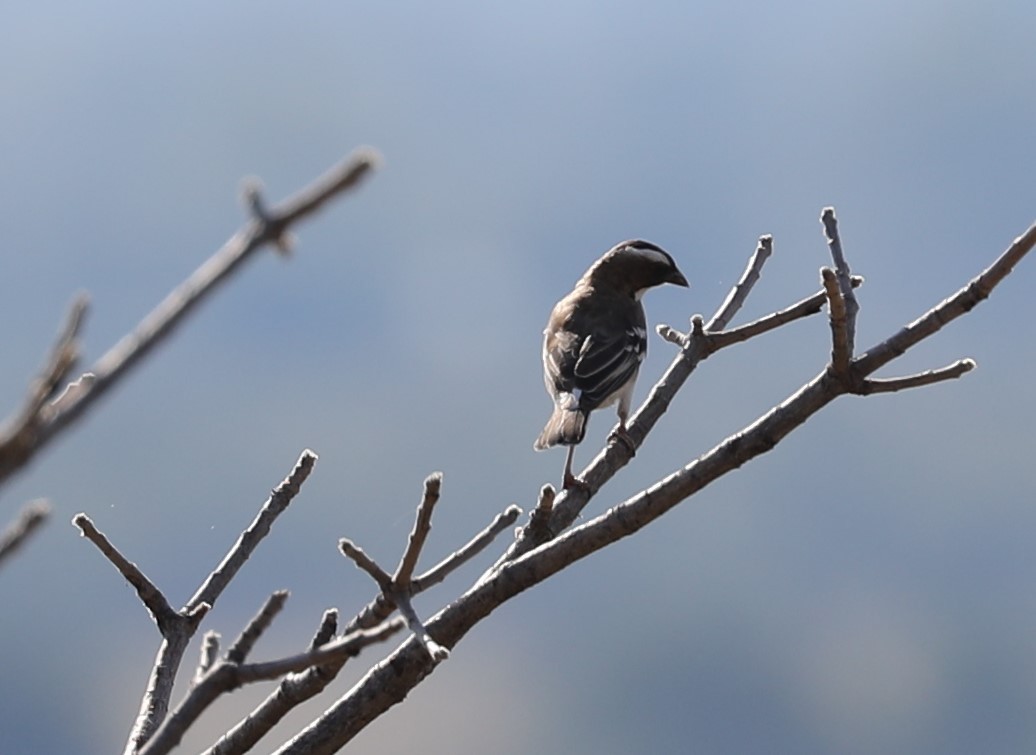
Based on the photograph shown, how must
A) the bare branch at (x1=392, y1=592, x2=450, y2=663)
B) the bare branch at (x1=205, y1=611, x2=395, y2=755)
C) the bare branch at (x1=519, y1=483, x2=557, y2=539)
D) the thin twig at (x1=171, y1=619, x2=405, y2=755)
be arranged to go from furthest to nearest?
1. the bare branch at (x1=519, y1=483, x2=557, y2=539)
2. the bare branch at (x1=205, y1=611, x2=395, y2=755)
3. the bare branch at (x1=392, y1=592, x2=450, y2=663)
4. the thin twig at (x1=171, y1=619, x2=405, y2=755)

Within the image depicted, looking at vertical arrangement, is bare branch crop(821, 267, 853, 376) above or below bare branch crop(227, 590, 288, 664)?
below

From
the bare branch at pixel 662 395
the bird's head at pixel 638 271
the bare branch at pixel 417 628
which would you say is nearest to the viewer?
the bare branch at pixel 417 628

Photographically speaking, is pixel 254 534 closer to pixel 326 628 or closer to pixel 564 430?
pixel 326 628

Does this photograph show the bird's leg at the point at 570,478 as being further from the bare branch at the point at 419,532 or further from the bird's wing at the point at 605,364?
the bare branch at the point at 419,532

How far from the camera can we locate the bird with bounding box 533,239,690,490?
686cm

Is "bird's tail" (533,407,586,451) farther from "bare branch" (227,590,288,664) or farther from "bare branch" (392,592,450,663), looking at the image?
"bare branch" (227,590,288,664)

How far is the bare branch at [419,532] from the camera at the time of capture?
2.30 meters

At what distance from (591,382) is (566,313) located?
131cm

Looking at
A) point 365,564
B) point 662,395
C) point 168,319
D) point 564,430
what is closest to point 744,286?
point 662,395

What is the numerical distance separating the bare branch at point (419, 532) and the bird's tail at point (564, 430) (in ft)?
12.7

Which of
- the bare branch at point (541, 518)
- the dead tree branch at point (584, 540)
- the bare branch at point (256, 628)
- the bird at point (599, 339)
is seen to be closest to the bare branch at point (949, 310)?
the dead tree branch at point (584, 540)

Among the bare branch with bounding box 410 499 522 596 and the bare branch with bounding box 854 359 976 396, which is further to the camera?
the bare branch with bounding box 854 359 976 396

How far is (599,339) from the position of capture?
25.2 ft

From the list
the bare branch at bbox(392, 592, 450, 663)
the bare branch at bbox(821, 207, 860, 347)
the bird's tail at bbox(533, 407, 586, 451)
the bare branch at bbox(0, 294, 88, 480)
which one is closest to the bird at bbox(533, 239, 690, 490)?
the bird's tail at bbox(533, 407, 586, 451)
